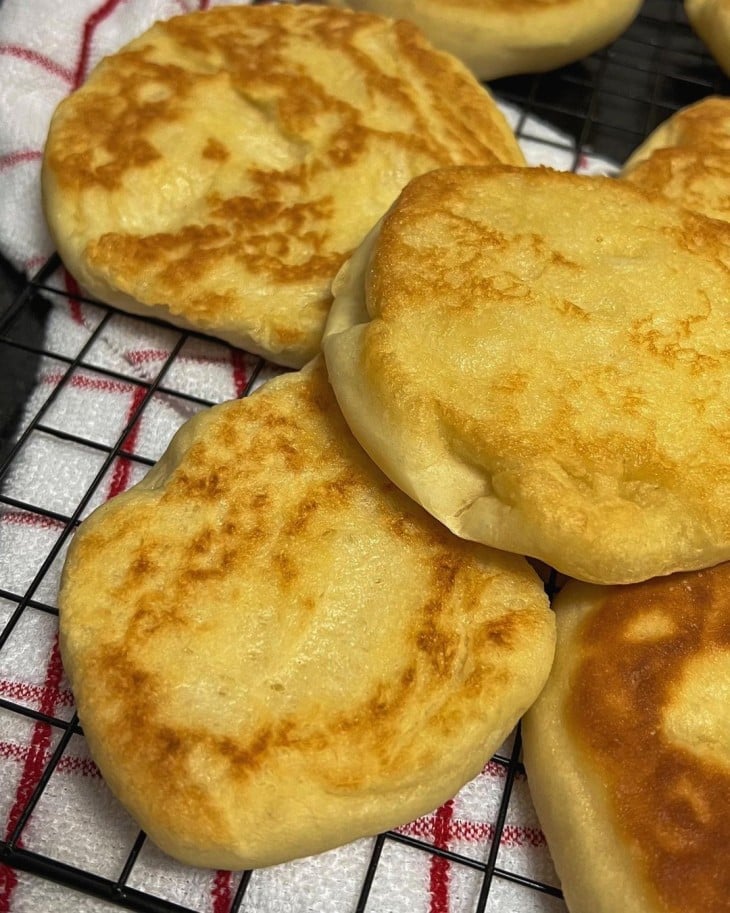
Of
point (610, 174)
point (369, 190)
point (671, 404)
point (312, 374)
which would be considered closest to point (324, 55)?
point (369, 190)

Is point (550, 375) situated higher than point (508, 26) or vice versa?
point (508, 26)

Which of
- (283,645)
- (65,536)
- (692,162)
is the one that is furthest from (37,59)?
(283,645)

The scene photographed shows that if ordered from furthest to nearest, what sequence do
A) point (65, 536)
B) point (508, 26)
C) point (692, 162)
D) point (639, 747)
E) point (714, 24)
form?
1. point (714, 24)
2. point (508, 26)
3. point (692, 162)
4. point (65, 536)
5. point (639, 747)

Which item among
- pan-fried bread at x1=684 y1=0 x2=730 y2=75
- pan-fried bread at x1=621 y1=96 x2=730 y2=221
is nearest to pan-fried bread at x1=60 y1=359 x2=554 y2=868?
pan-fried bread at x1=621 y1=96 x2=730 y2=221

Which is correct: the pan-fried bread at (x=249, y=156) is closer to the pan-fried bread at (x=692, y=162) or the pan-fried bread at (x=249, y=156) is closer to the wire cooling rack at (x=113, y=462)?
the wire cooling rack at (x=113, y=462)

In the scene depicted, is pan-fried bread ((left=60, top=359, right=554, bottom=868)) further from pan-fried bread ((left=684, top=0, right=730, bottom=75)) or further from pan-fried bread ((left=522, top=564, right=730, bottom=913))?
pan-fried bread ((left=684, top=0, right=730, bottom=75))

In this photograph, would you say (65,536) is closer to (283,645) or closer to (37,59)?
(283,645)
